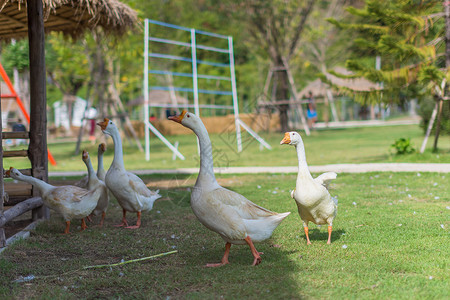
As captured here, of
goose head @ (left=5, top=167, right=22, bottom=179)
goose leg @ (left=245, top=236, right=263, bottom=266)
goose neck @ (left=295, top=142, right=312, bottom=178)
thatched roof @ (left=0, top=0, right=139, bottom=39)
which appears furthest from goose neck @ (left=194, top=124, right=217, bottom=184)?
thatched roof @ (left=0, top=0, right=139, bottom=39)

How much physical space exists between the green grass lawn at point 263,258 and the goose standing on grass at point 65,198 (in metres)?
0.34

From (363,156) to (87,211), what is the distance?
32.1ft

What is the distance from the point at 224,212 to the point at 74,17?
572 centimetres

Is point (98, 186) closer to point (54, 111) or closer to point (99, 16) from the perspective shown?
point (99, 16)

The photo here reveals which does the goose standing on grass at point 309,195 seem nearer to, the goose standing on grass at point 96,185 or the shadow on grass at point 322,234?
the shadow on grass at point 322,234

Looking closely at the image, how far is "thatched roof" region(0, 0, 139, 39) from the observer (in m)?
7.24

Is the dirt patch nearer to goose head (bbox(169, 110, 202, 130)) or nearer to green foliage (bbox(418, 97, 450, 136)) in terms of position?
goose head (bbox(169, 110, 202, 130))

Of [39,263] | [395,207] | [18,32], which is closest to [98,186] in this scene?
[39,263]

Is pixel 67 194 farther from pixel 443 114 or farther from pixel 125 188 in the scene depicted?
pixel 443 114

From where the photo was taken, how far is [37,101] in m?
6.55

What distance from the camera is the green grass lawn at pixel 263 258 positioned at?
11.9 ft

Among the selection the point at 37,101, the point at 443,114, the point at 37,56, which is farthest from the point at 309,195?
the point at 443,114

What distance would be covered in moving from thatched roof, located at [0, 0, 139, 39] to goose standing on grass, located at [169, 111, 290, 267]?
383 centimetres

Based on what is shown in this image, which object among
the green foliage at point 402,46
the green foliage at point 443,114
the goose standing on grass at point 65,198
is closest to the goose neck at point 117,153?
the goose standing on grass at point 65,198
